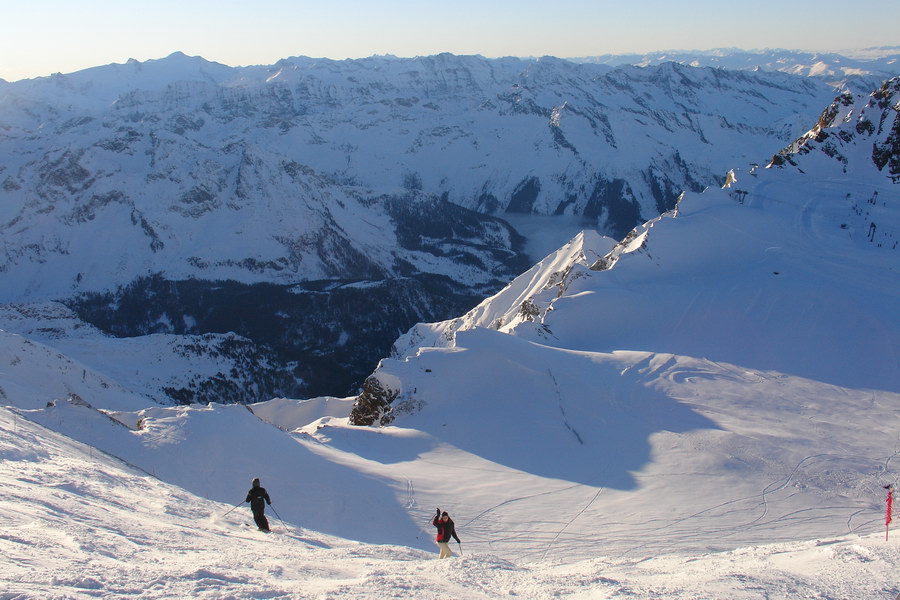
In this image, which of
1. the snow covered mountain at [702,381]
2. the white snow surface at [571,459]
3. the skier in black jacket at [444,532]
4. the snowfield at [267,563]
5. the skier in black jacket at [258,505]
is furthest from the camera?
the snow covered mountain at [702,381]

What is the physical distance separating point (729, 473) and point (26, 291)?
20941 cm

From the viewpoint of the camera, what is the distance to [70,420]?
3061 centimetres

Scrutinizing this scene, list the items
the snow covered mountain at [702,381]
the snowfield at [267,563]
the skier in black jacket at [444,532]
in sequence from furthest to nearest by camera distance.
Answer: the snow covered mountain at [702,381]
the skier in black jacket at [444,532]
the snowfield at [267,563]

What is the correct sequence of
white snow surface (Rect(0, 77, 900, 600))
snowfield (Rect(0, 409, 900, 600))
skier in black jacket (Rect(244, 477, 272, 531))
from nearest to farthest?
snowfield (Rect(0, 409, 900, 600))
white snow surface (Rect(0, 77, 900, 600))
skier in black jacket (Rect(244, 477, 272, 531))

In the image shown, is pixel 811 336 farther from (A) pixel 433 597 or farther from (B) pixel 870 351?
(A) pixel 433 597

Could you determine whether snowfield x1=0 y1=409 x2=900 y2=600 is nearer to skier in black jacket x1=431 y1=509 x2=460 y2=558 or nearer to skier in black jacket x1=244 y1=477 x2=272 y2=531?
skier in black jacket x1=244 y1=477 x2=272 y2=531

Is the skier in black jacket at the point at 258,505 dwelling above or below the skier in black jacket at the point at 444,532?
above

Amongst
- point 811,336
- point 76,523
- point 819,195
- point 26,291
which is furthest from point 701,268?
point 26,291

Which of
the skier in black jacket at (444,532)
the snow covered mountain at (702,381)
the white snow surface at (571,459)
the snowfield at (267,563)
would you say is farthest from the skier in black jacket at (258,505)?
the snow covered mountain at (702,381)

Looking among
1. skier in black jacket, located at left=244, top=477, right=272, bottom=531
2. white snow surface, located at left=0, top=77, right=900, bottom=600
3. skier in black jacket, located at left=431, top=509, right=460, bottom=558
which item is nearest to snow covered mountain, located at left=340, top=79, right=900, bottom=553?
white snow surface, located at left=0, top=77, right=900, bottom=600

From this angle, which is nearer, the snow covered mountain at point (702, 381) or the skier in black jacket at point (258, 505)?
the skier in black jacket at point (258, 505)

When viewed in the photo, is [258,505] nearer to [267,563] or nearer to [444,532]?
[267,563]

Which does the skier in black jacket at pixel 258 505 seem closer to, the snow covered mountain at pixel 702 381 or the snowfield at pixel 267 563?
the snowfield at pixel 267 563

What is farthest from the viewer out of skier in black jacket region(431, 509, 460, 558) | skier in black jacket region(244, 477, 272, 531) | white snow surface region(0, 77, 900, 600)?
skier in black jacket region(431, 509, 460, 558)
